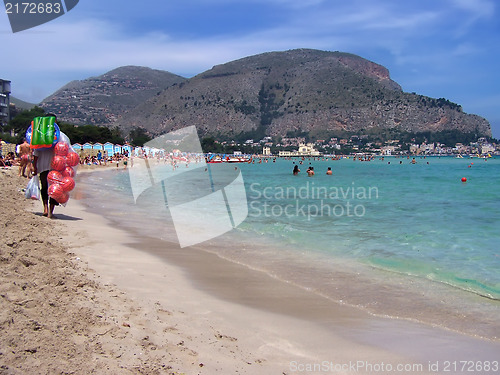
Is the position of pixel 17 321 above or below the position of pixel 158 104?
below

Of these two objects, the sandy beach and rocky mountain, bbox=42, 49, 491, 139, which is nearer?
the sandy beach

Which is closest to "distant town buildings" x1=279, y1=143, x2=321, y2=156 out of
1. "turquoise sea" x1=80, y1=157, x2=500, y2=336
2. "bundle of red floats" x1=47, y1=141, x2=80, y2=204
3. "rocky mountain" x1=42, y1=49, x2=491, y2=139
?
"rocky mountain" x1=42, y1=49, x2=491, y2=139

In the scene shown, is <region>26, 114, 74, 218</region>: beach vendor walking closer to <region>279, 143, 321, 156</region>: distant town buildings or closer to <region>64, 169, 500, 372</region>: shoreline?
<region>64, 169, 500, 372</region>: shoreline

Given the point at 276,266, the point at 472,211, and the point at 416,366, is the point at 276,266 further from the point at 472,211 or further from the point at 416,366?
the point at 472,211

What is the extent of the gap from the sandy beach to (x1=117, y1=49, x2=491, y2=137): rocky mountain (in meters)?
145

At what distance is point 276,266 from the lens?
23.7 ft

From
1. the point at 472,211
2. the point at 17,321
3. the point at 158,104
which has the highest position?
the point at 158,104

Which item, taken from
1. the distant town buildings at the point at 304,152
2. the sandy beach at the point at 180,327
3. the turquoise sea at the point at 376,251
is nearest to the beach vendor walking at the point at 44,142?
the turquoise sea at the point at 376,251

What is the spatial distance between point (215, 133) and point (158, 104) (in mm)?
26736

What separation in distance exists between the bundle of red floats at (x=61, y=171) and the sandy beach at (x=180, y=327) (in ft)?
10.7

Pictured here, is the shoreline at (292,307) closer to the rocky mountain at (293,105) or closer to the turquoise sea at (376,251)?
the turquoise sea at (376,251)

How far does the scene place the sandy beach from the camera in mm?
3043

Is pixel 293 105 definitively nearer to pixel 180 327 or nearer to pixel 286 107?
pixel 286 107

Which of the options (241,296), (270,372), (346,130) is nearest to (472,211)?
(241,296)
